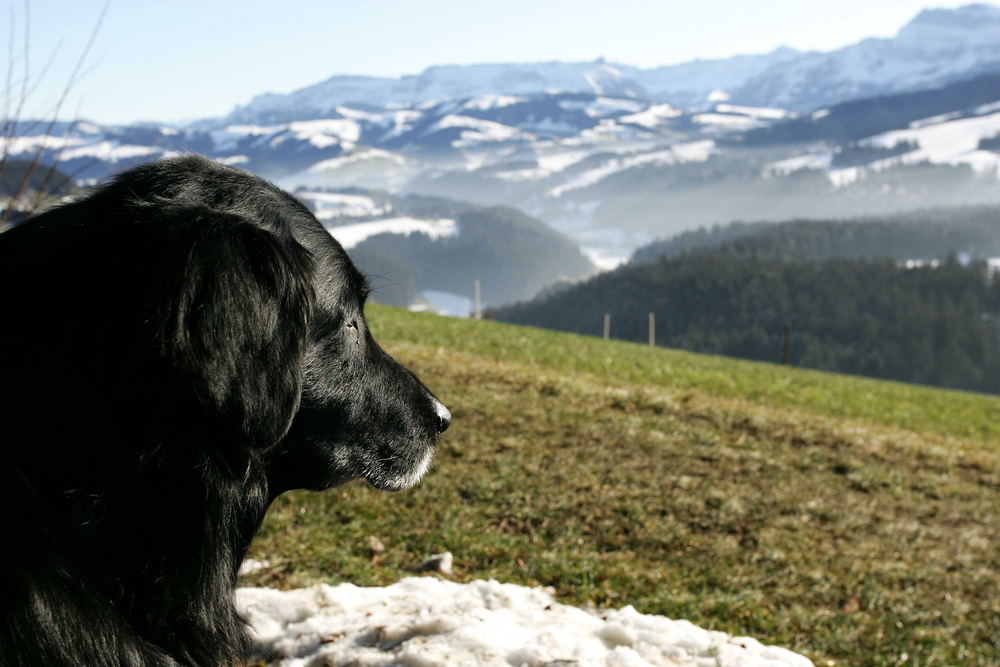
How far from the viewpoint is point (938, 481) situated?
10.9m

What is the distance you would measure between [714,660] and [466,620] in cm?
125

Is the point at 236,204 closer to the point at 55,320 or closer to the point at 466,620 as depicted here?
the point at 55,320

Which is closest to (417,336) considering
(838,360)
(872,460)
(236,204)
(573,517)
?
(872,460)

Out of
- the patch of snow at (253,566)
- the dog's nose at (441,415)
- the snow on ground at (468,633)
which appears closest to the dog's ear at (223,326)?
the dog's nose at (441,415)

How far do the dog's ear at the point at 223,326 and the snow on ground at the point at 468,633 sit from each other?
205 centimetres

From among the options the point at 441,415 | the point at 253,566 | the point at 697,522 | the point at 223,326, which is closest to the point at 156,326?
the point at 223,326

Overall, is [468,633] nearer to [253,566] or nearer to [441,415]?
[441,415]

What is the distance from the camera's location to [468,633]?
4.00m

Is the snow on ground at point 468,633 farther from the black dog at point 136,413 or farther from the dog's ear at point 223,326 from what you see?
the dog's ear at point 223,326

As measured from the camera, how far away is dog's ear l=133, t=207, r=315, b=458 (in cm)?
192

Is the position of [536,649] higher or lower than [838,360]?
higher

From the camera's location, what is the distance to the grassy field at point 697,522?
235 inches

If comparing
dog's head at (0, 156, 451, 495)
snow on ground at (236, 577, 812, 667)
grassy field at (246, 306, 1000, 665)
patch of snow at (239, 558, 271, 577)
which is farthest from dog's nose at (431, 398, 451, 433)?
patch of snow at (239, 558, 271, 577)

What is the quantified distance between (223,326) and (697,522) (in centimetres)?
655
